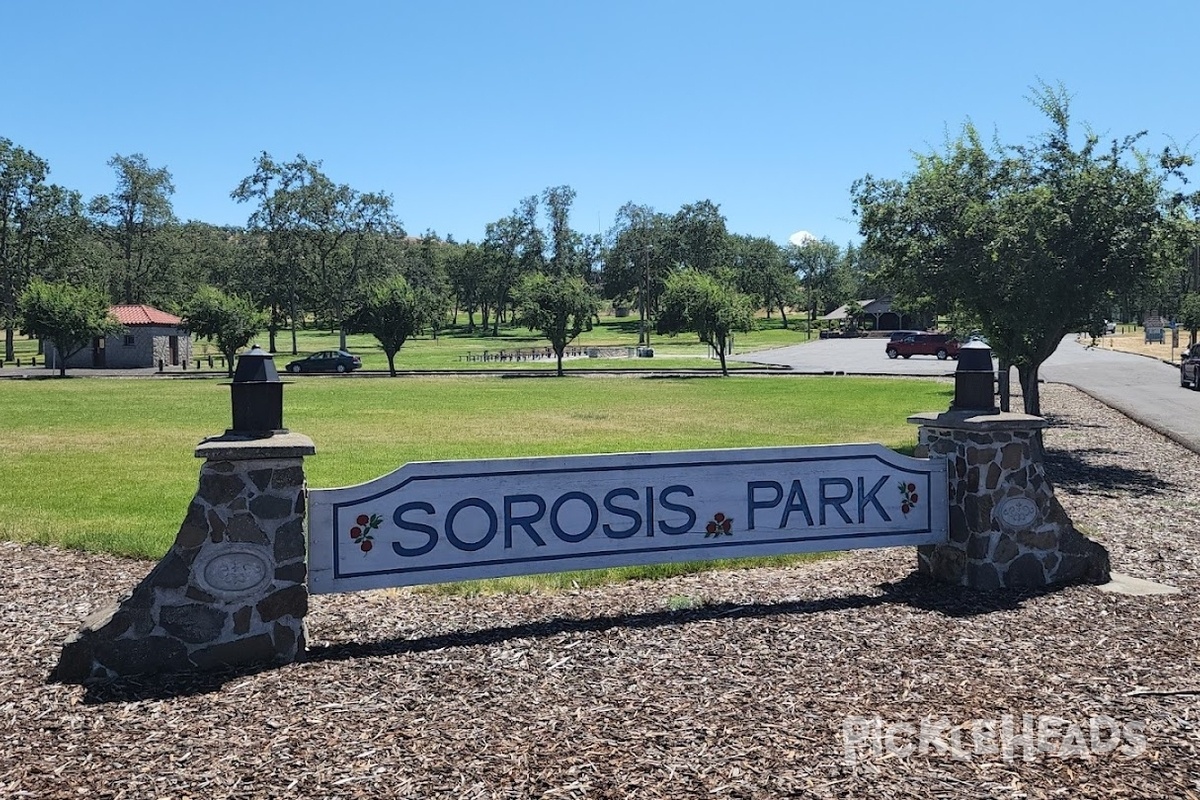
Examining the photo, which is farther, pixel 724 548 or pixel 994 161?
pixel 994 161

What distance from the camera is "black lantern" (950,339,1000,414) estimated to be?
22.0ft

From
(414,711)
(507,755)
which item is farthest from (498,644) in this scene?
(507,755)

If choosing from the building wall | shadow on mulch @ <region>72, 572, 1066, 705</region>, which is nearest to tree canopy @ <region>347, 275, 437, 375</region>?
the building wall

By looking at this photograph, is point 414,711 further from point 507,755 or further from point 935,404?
point 935,404

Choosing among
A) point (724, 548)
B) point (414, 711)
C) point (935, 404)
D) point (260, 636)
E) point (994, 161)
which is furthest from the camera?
point (935, 404)

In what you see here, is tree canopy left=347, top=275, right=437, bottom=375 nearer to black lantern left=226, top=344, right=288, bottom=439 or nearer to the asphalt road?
the asphalt road

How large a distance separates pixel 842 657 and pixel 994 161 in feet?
36.8

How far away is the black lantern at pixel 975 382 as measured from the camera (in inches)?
264

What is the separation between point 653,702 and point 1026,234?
391 inches

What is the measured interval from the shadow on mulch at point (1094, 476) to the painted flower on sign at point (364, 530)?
8631mm

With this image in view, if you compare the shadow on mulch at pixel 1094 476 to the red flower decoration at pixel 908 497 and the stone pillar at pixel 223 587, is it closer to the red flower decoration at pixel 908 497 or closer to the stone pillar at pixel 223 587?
the red flower decoration at pixel 908 497

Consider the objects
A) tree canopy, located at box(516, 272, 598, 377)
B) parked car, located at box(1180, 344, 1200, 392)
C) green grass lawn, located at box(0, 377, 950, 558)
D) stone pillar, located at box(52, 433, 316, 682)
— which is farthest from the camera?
tree canopy, located at box(516, 272, 598, 377)

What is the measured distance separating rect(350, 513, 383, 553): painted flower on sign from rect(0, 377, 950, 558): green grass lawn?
3.61 metres

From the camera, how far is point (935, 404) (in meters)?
26.0
